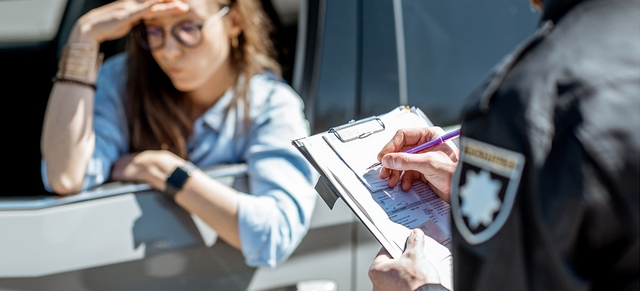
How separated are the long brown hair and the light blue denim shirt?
0.10 feet

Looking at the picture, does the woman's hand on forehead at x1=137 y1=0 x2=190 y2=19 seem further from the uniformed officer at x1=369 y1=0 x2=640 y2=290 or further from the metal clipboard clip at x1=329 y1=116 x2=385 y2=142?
the uniformed officer at x1=369 y1=0 x2=640 y2=290

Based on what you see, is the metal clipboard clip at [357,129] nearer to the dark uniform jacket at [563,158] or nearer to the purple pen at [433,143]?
the purple pen at [433,143]

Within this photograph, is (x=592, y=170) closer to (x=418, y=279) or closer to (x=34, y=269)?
(x=418, y=279)

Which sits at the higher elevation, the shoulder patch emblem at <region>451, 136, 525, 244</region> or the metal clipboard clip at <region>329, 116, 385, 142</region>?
the shoulder patch emblem at <region>451, 136, 525, 244</region>

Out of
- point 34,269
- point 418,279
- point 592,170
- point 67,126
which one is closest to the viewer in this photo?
point 592,170

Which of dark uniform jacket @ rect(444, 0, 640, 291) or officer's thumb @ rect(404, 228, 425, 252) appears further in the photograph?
officer's thumb @ rect(404, 228, 425, 252)

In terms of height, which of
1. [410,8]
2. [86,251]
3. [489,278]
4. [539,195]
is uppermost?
[539,195]

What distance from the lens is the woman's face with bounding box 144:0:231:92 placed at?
190cm

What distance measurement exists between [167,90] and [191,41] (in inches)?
11.1

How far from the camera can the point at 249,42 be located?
6.91ft

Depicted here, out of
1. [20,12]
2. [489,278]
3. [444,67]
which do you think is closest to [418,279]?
[489,278]

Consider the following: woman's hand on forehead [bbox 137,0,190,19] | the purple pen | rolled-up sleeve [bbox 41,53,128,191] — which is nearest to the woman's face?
woman's hand on forehead [bbox 137,0,190,19]

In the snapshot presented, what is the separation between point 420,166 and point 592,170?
1.40 feet

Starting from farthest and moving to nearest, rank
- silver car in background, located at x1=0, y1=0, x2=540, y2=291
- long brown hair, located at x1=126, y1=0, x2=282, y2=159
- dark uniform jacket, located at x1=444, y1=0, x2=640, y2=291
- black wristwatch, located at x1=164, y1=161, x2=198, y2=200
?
1. long brown hair, located at x1=126, y1=0, x2=282, y2=159
2. black wristwatch, located at x1=164, y1=161, x2=198, y2=200
3. silver car in background, located at x1=0, y1=0, x2=540, y2=291
4. dark uniform jacket, located at x1=444, y1=0, x2=640, y2=291
